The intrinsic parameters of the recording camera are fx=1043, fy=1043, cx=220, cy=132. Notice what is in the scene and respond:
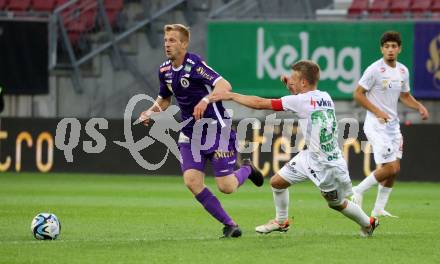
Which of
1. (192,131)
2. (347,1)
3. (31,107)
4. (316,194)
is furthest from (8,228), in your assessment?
(347,1)

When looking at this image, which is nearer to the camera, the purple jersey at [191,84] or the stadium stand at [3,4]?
the purple jersey at [191,84]

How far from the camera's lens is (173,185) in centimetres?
1917

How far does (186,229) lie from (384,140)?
3.14 meters

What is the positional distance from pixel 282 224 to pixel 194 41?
550 inches

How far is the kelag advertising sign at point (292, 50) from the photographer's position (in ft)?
71.1

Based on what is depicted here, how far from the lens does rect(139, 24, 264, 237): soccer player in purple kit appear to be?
1005 centimetres

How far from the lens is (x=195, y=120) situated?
10.2 metres

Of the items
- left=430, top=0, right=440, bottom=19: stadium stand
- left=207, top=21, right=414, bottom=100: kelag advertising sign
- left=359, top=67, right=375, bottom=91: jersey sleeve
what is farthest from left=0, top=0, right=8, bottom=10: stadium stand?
left=359, top=67, right=375, bottom=91: jersey sleeve

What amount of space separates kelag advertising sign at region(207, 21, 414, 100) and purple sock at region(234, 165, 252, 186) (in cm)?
1109

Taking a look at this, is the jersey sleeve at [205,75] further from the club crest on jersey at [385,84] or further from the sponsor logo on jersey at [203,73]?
the club crest on jersey at [385,84]

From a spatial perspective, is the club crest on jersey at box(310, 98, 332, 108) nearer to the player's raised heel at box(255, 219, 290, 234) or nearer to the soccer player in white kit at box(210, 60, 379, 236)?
the soccer player in white kit at box(210, 60, 379, 236)

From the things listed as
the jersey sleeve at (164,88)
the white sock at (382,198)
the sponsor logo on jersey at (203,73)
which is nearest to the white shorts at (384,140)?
the white sock at (382,198)

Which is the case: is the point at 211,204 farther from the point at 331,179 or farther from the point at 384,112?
the point at 384,112

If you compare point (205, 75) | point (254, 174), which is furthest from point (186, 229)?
point (205, 75)
